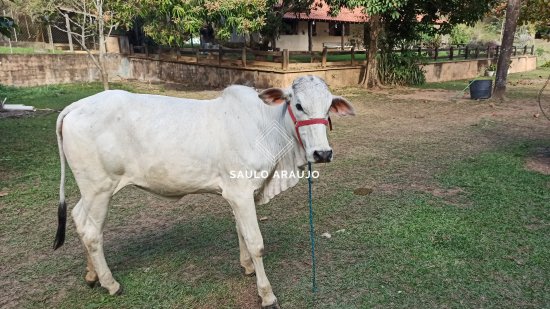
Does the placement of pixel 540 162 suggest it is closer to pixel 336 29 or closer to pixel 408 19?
pixel 408 19

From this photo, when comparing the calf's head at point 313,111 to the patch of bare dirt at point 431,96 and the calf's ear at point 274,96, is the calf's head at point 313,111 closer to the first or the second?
the calf's ear at point 274,96

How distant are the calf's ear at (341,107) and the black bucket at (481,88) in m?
10.6

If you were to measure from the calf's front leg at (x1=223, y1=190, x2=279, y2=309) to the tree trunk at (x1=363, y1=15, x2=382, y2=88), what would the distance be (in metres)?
12.9

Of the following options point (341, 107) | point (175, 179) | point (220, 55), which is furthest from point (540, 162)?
point (220, 55)

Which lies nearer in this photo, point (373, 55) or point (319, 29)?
point (373, 55)

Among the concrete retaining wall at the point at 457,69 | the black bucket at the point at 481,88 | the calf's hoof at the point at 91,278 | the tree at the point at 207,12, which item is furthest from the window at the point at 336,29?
the calf's hoof at the point at 91,278

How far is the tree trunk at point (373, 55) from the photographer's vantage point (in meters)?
14.3

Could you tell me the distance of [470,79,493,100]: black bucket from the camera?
38.8ft

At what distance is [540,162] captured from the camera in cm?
598

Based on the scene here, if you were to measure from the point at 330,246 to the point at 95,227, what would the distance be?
208 centimetres

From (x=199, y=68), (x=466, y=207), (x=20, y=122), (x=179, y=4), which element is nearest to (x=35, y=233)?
(x=466, y=207)

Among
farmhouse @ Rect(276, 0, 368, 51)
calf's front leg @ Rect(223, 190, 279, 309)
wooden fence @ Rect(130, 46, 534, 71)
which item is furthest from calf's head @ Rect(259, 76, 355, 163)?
farmhouse @ Rect(276, 0, 368, 51)

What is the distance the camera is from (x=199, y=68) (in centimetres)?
1667

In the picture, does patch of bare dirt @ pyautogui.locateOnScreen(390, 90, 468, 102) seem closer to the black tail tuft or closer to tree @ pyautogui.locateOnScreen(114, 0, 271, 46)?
tree @ pyautogui.locateOnScreen(114, 0, 271, 46)
